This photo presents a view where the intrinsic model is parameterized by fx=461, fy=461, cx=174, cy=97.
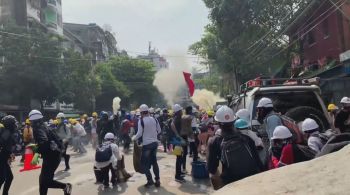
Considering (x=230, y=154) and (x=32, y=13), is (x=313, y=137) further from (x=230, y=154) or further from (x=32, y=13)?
(x=32, y=13)

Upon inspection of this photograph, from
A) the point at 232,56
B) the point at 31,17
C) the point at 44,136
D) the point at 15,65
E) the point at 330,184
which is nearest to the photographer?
the point at 330,184

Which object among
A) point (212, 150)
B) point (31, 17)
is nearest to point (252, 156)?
point (212, 150)

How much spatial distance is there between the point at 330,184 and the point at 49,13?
46.0 meters

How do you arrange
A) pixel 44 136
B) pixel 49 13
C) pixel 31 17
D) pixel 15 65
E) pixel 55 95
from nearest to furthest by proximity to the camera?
pixel 44 136
pixel 15 65
pixel 55 95
pixel 31 17
pixel 49 13

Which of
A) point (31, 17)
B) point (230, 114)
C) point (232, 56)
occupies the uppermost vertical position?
point (31, 17)

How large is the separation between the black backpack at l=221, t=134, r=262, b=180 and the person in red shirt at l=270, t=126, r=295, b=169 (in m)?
0.58

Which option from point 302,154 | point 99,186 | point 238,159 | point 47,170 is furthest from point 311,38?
point 238,159

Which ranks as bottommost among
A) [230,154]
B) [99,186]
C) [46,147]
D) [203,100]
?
[99,186]

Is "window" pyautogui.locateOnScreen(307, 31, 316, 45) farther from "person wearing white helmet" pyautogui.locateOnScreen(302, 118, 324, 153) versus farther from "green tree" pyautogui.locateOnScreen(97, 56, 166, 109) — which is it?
"green tree" pyautogui.locateOnScreen(97, 56, 166, 109)

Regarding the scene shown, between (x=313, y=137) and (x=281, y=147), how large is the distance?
0.40m

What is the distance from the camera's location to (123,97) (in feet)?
182

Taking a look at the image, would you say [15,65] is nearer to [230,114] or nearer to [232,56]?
[232,56]

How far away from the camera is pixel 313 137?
545 cm

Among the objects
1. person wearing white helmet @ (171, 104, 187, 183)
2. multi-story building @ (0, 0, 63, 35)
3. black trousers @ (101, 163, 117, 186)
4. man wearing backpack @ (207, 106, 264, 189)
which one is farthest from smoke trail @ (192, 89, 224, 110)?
man wearing backpack @ (207, 106, 264, 189)
